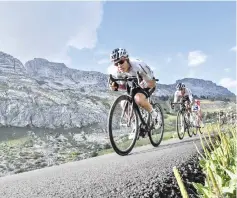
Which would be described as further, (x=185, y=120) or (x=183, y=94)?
(x=185, y=120)

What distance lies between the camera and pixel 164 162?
6.40 metres

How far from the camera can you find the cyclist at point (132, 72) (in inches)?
330

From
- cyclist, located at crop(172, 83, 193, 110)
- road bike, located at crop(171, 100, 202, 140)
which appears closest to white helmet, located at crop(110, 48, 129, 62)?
road bike, located at crop(171, 100, 202, 140)

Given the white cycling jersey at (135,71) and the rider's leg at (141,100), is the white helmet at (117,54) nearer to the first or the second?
the white cycling jersey at (135,71)

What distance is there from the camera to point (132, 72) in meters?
8.83

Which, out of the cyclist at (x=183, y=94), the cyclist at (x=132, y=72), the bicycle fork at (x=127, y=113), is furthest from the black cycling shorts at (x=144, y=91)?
the cyclist at (x=183, y=94)

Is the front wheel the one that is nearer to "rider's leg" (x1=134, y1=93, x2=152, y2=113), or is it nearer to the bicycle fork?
"rider's leg" (x1=134, y1=93, x2=152, y2=113)

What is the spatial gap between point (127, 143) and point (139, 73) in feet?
5.66

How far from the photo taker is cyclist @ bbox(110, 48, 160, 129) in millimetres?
8375

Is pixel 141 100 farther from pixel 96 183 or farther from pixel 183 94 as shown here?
pixel 183 94

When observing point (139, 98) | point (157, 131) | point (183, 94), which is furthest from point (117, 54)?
point (183, 94)

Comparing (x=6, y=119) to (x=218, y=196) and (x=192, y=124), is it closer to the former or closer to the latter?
(x=192, y=124)

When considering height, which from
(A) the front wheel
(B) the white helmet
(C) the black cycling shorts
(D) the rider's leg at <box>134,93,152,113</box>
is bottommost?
(A) the front wheel

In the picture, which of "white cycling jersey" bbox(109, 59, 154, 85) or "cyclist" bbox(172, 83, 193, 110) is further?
"cyclist" bbox(172, 83, 193, 110)
